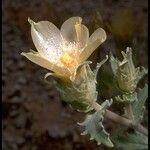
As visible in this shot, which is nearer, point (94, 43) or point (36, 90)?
point (94, 43)

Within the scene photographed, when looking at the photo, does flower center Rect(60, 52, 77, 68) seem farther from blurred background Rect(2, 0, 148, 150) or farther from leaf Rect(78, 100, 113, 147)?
blurred background Rect(2, 0, 148, 150)

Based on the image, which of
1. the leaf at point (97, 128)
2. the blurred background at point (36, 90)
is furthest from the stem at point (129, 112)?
A: the blurred background at point (36, 90)

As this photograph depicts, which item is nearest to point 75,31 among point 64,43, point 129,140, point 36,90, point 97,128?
point 64,43

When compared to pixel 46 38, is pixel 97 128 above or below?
below

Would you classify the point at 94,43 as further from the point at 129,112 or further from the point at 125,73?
the point at 129,112

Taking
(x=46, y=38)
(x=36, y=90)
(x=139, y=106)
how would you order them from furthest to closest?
(x=36, y=90) → (x=139, y=106) → (x=46, y=38)

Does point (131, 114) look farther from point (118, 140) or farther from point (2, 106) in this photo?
point (2, 106)
